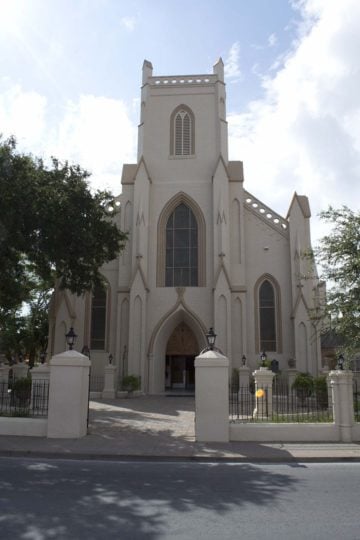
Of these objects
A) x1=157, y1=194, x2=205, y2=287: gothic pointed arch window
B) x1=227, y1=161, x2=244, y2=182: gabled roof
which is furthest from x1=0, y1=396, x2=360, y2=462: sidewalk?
x1=227, y1=161, x2=244, y2=182: gabled roof

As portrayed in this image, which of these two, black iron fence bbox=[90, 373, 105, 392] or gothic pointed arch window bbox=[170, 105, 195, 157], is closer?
black iron fence bbox=[90, 373, 105, 392]

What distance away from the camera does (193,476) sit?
7.82 metres

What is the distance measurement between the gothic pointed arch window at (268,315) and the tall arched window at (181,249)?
12.3ft

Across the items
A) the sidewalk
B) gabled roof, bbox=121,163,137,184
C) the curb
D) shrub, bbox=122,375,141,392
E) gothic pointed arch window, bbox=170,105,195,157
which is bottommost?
the curb

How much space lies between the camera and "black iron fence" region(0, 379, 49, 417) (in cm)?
1381

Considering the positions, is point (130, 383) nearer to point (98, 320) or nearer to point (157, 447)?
point (98, 320)

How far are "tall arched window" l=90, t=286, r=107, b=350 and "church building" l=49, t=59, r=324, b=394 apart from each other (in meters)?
0.06

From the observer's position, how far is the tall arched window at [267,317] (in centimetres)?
2650

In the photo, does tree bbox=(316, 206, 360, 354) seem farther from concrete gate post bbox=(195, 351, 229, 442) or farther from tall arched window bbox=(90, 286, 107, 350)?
tall arched window bbox=(90, 286, 107, 350)

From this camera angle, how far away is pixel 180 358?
2842cm

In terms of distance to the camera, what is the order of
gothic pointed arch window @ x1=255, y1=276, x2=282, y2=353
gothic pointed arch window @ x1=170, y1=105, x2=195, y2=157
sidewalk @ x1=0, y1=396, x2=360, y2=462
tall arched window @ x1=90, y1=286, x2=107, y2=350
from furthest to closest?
gothic pointed arch window @ x1=170, y1=105, x2=195, y2=157
tall arched window @ x1=90, y1=286, x2=107, y2=350
gothic pointed arch window @ x1=255, y1=276, x2=282, y2=353
sidewalk @ x1=0, y1=396, x2=360, y2=462

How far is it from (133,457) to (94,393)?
14.1 meters

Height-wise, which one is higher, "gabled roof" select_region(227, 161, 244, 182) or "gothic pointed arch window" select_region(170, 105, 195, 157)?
"gothic pointed arch window" select_region(170, 105, 195, 157)

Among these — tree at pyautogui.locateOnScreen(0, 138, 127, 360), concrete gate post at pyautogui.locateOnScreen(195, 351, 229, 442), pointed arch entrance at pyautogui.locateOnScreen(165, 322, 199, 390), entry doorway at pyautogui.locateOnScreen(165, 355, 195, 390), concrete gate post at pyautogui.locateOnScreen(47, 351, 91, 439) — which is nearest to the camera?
concrete gate post at pyautogui.locateOnScreen(195, 351, 229, 442)
